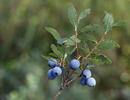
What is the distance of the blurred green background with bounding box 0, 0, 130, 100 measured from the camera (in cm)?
333

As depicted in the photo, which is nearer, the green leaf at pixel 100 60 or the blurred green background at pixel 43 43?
the green leaf at pixel 100 60

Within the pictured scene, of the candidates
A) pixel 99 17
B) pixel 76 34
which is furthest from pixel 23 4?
pixel 76 34

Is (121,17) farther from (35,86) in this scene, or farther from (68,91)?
(35,86)

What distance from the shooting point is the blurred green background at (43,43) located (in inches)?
131

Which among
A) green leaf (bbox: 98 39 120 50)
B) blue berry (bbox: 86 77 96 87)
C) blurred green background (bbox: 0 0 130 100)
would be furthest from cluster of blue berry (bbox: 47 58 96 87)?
blurred green background (bbox: 0 0 130 100)

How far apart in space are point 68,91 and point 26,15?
7.37ft

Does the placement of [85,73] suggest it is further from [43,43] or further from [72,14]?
[43,43]

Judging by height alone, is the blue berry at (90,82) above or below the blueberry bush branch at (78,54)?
below

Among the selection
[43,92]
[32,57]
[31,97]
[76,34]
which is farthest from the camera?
[32,57]

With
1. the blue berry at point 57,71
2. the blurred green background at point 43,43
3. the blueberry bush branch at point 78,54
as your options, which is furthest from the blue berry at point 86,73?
the blurred green background at point 43,43

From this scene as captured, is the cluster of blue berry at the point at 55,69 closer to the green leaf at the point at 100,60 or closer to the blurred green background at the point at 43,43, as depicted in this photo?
the green leaf at the point at 100,60

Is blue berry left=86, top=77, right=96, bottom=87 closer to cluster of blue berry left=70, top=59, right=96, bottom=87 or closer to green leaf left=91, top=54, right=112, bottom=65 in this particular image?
cluster of blue berry left=70, top=59, right=96, bottom=87

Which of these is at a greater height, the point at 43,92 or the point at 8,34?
the point at 8,34

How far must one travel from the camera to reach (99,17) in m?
4.42
